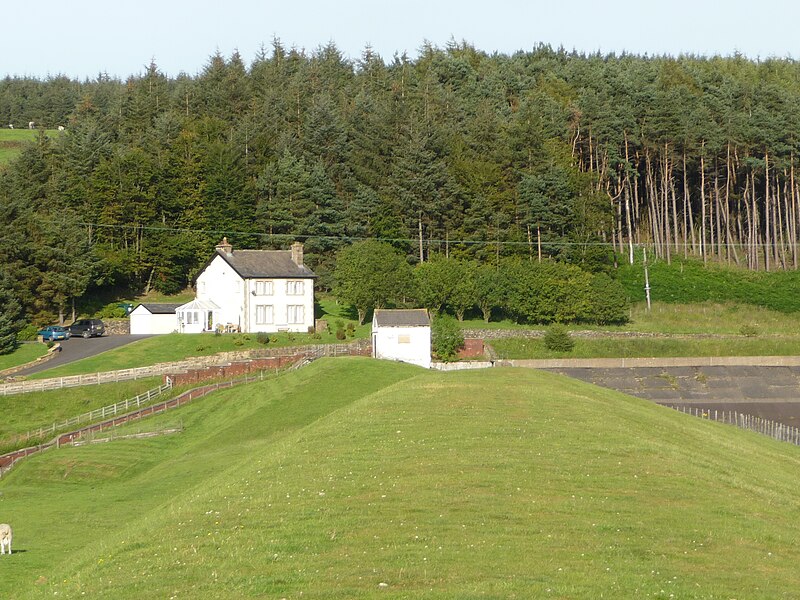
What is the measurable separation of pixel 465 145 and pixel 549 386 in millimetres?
Answer: 76796

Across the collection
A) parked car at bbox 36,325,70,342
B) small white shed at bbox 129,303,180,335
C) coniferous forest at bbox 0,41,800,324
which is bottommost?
parked car at bbox 36,325,70,342

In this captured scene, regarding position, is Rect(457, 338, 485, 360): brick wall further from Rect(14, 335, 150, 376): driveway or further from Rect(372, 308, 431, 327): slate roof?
Rect(14, 335, 150, 376): driveway

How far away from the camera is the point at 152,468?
46.7 meters

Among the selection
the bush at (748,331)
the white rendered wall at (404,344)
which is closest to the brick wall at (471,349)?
the white rendered wall at (404,344)

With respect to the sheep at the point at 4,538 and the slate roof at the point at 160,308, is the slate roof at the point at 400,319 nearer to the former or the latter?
the slate roof at the point at 160,308

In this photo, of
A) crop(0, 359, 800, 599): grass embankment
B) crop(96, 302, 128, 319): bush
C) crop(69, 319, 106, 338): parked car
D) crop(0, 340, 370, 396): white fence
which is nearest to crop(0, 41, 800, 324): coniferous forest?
crop(96, 302, 128, 319): bush

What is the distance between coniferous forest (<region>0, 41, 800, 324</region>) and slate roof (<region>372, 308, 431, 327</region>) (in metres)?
27.5

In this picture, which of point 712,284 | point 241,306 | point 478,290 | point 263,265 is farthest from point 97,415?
point 712,284

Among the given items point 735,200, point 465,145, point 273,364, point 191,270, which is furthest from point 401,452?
point 735,200

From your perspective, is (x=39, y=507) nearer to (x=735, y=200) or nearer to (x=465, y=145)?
(x=465, y=145)

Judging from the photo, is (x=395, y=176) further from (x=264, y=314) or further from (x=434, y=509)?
(x=434, y=509)

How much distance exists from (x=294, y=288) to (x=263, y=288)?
8.41 feet

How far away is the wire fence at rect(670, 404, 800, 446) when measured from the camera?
55.6m

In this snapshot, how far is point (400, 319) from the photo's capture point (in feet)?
256
